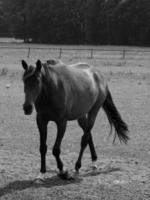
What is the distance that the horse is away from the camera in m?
5.73

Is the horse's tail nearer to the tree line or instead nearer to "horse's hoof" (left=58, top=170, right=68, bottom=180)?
"horse's hoof" (left=58, top=170, right=68, bottom=180)

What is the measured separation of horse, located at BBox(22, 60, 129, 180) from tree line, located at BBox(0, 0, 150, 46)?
6740 cm

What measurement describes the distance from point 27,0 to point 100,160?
83.6 m

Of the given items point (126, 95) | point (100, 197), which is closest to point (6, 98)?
point (126, 95)

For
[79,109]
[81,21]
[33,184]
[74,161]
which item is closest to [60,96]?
[79,109]

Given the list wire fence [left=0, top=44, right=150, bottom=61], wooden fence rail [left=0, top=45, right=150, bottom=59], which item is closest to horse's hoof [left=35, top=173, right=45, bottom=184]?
wire fence [left=0, top=44, right=150, bottom=61]

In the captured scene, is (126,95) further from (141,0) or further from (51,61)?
(141,0)

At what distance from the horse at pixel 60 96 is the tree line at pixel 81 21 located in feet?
221

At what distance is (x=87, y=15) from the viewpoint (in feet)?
260

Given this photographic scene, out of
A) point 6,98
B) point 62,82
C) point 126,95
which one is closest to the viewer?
point 62,82

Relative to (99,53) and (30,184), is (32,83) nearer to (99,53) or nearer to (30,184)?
(30,184)

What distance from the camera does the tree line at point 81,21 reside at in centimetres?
Result: 7438

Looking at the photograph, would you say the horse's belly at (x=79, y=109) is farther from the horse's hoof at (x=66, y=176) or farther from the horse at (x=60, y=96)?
the horse's hoof at (x=66, y=176)

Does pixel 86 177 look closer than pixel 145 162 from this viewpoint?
Yes
